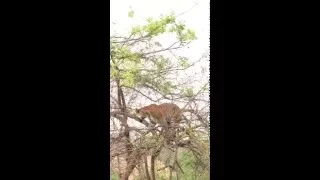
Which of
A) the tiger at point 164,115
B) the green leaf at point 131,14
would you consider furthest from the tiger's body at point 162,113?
the green leaf at point 131,14

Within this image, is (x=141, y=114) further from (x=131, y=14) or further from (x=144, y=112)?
(x=131, y=14)

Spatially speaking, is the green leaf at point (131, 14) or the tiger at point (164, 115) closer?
the green leaf at point (131, 14)

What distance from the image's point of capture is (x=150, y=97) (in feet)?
6.57

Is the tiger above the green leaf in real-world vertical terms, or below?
below

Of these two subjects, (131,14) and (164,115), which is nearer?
(131,14)

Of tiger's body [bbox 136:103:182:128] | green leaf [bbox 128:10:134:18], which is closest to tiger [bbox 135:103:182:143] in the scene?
tiger's body [bbox 136:103:182:128]

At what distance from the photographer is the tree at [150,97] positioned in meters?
1.97

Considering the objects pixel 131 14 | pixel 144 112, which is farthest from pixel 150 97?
pixel 131 14

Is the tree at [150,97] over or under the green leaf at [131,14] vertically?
under

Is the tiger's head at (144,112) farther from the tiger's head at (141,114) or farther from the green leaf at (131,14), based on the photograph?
the green leaf at (131,14)

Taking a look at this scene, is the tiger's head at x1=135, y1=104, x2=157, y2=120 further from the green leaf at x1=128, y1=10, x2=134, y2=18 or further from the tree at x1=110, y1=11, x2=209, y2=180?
the green leaf at x1=128, y1=10, x2=134, y2=18

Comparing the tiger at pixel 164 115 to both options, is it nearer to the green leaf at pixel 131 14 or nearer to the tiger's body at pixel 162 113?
the tiger's body at pixel 162 113

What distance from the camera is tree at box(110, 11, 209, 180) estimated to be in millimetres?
1975

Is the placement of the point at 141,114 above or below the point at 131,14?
below
